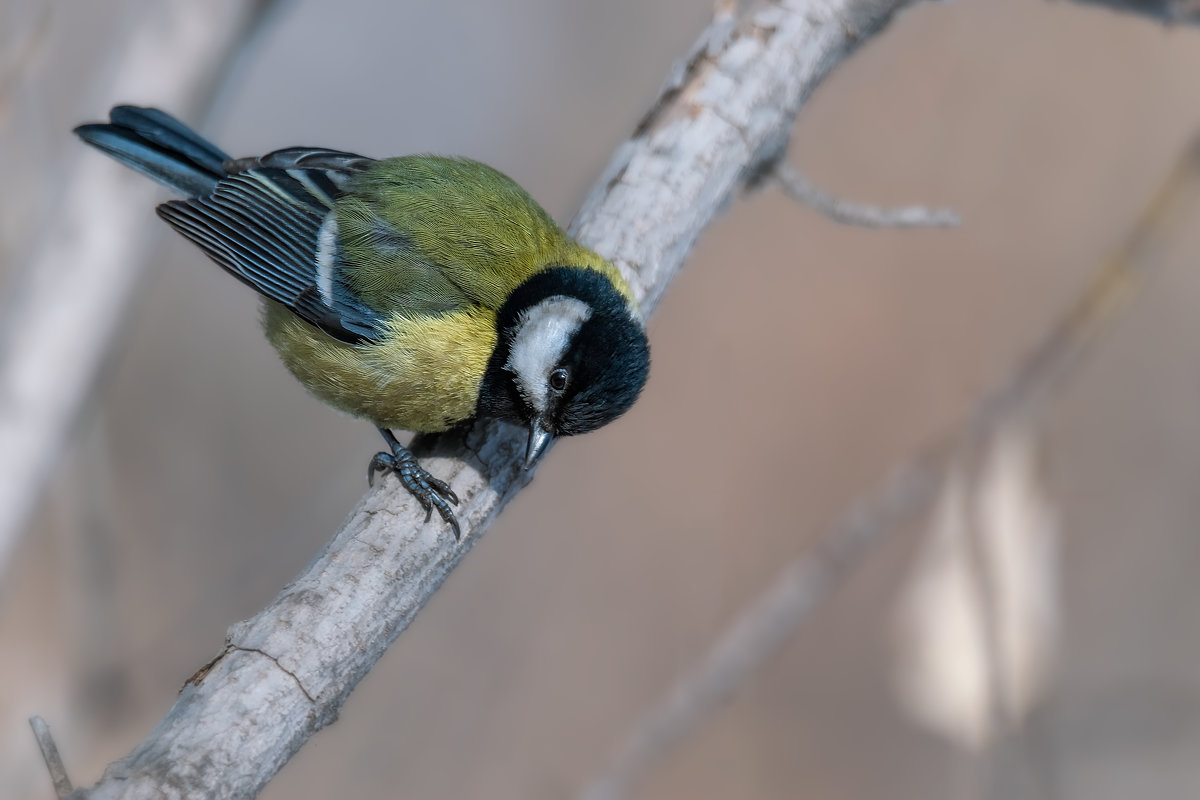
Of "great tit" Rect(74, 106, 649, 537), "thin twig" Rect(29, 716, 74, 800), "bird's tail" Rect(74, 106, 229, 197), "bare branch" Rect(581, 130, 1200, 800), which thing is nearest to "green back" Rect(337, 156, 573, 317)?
"great tit" Rect(74, 106, 649, 537)

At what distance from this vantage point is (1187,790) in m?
4.30

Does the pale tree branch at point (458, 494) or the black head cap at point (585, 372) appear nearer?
the pale tree branch at point (458, 494)

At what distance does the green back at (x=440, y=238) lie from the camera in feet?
8.18

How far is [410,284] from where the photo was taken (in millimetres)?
2508

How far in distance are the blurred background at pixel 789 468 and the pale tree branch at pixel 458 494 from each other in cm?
179

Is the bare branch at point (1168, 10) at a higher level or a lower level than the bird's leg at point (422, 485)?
higher

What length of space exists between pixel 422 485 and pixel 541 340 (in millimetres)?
473

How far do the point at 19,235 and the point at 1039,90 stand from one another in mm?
4362

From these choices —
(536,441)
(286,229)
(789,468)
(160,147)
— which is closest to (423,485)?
(536,441)

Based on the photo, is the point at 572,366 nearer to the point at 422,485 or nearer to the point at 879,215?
the point at 422,485

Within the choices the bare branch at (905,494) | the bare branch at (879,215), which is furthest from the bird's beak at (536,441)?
the bare branch at (879,215)

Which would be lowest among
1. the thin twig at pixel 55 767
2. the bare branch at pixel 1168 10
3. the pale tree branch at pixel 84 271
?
the thin twig at pixel 55 767

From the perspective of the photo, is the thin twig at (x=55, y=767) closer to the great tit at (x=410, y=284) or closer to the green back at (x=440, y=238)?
the great tit at (x=410, y=284)

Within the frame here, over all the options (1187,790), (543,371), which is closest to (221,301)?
(543,371)
